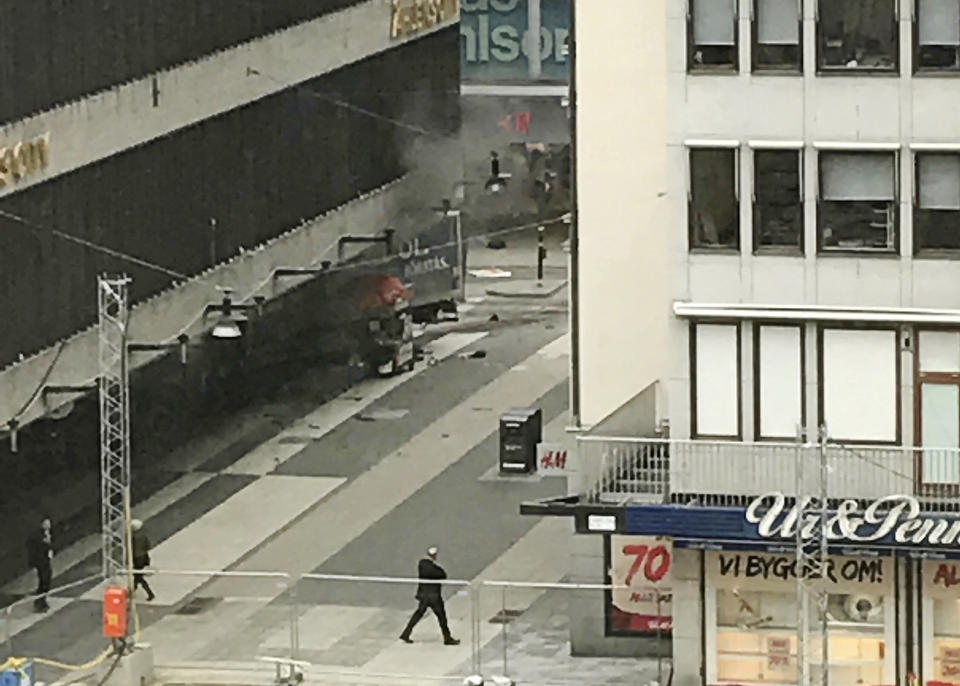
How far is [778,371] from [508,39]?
41935 millimetres

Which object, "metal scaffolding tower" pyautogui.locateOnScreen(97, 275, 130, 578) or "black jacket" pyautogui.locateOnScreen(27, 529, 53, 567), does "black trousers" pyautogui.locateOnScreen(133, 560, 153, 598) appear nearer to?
"metal scaffolding tower" pyautogui.locateOnScreen(97, 275, 130, 578)

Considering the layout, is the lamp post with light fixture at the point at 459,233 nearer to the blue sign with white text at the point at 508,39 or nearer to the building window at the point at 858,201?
the blue sign with white text at the point at 508,39

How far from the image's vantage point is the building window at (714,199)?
5194cm

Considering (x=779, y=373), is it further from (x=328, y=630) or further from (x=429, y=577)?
(x=328, y=630)

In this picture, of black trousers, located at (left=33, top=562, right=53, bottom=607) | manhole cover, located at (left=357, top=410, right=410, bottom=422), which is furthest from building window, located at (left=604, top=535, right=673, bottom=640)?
manhole cover, located at (left=357, top=410, right=410, bottom=422)

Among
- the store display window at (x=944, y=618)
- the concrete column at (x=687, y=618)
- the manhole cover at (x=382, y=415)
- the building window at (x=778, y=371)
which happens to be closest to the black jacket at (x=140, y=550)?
the concrete column at (x=687, y=618)

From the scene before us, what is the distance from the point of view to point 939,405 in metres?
51.2

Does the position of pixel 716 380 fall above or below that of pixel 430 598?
above

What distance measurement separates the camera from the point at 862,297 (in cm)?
5144

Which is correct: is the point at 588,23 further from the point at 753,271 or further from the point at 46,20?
the point at 46,20

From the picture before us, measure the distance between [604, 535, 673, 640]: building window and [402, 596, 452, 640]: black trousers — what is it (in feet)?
8.79

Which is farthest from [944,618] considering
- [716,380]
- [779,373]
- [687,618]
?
[716,380]

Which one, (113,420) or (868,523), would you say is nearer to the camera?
(868,523)

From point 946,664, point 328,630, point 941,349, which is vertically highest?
point 941,349
